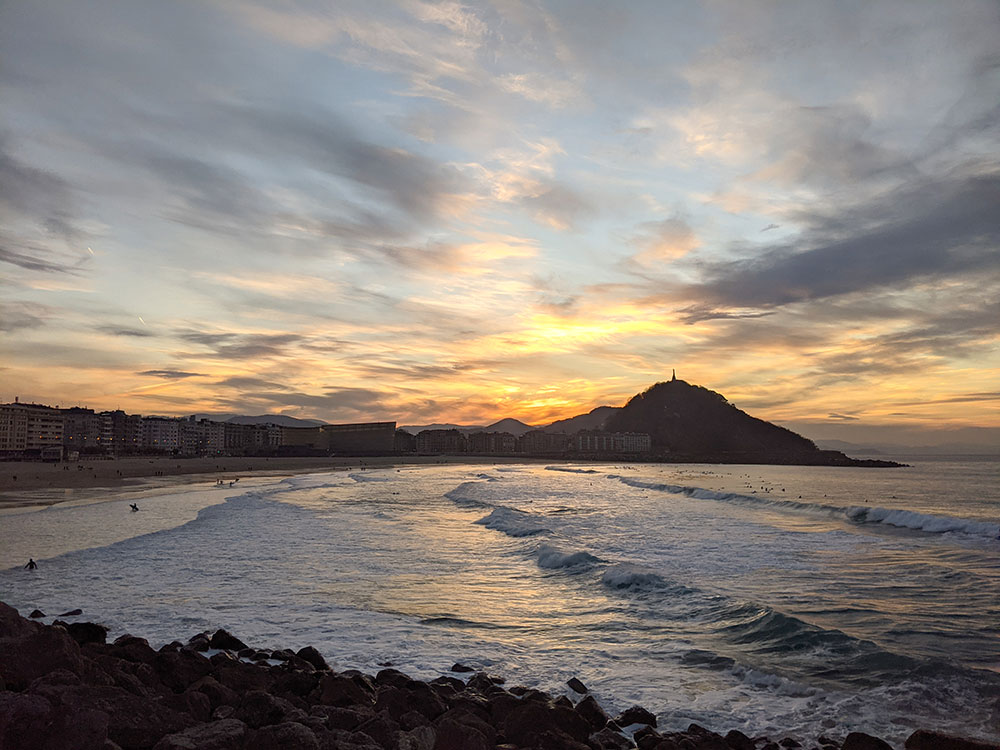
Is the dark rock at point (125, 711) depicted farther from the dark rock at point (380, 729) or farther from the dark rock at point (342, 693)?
the dark rock at point (380, 729)

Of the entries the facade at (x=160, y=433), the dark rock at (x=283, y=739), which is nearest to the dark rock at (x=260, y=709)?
the dark rock at (x=283, y=739)

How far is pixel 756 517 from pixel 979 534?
9.45 meters

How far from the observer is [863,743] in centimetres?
672

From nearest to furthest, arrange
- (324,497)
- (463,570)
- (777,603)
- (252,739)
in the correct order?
(252,739)
(777,603)
(463,570)
(324,497)

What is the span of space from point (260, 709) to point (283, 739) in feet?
4.93

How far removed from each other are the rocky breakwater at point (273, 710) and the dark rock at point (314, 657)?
0.07 m

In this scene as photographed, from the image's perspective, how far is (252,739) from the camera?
19.5 ft

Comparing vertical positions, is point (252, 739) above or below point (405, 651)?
above

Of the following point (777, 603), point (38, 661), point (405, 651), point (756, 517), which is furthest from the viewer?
point (756, 517)

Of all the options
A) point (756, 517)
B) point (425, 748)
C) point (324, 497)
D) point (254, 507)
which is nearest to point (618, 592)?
point (425, 748)

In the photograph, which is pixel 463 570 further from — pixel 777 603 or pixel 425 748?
pixel 425 748

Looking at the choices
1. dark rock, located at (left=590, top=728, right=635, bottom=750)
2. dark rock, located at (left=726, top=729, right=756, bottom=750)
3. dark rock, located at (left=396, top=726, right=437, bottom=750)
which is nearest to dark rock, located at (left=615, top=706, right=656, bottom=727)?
dark rock, located at (left=590, top=728, right=635, bottom=750)

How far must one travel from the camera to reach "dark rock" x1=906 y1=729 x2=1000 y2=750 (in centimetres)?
637

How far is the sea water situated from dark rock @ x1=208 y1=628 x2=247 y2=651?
826 mm
